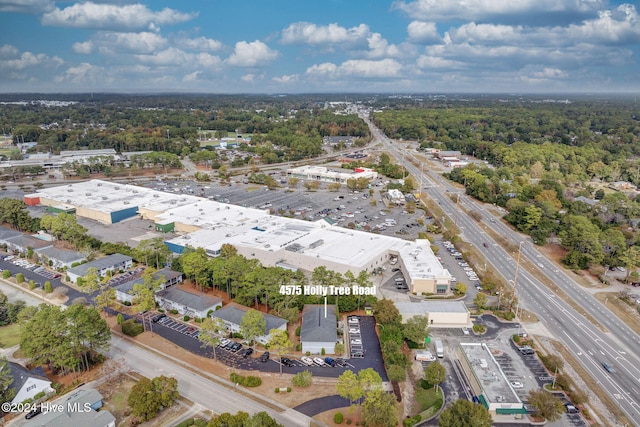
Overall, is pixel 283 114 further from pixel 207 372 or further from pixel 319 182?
pixel 207 372

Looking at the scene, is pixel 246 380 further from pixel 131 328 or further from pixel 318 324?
pixel 131 328

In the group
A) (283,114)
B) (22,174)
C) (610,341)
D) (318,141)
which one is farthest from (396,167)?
(283,114)

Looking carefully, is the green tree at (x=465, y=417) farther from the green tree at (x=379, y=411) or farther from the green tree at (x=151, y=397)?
the green tree at (x=151, y=397)

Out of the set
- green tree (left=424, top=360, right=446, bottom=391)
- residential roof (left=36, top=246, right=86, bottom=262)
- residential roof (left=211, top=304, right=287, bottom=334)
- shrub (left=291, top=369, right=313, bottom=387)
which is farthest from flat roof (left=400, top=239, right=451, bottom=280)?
residential roof (left=36, top=246, right=86, bottom=262)

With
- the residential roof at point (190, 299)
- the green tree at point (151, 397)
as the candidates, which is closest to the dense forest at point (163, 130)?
the residential roof at point (190, 299)

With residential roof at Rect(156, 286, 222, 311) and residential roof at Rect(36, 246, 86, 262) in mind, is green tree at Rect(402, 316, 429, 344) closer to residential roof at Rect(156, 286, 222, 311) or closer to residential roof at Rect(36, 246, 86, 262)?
residential roof at Rect(156, 286, 222, 311)
